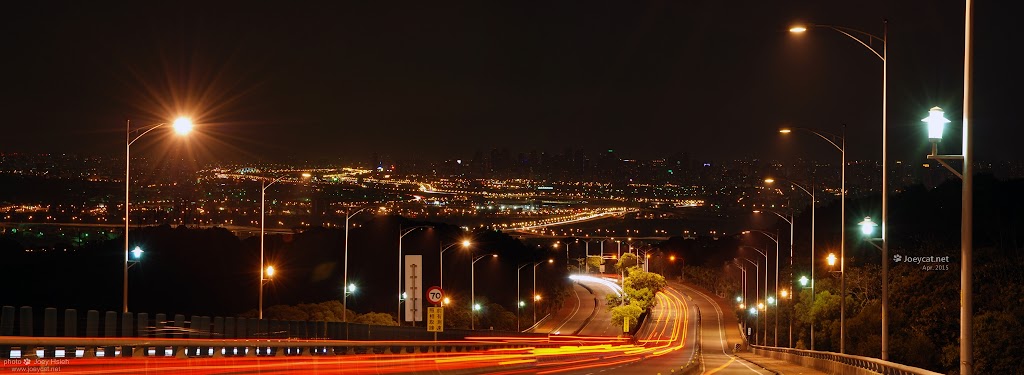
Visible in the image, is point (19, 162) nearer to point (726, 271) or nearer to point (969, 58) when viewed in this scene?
point (726, 271)

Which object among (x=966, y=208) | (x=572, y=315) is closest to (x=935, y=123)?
(x=966, y=208)

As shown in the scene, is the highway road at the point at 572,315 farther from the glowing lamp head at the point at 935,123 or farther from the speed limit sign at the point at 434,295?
the glowing lamp head at the point at 935,123

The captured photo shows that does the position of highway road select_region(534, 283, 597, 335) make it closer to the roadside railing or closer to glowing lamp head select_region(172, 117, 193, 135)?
the roadside railing

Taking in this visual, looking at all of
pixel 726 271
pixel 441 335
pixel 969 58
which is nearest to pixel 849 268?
pixel 441 335

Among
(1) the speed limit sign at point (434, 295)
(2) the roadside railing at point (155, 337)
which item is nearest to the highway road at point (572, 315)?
(1) the speed limit sign at point (434, 295)

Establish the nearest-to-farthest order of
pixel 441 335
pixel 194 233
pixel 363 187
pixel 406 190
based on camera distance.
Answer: pixel 441 335 < pixel 194 233 < pixel 363 187 < pixel 406 190

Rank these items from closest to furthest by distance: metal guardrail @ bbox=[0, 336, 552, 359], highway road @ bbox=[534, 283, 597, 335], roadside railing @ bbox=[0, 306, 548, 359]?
metal guardrail @ bbox=[0, 336, 552, 359] → roadside railing @ bbox=[0, 306, 548, 359] → highway road @ bbox=[534, 283, 597, 335]

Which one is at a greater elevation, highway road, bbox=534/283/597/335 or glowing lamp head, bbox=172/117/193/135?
glowing lamp head, bbox=172/117/193/135

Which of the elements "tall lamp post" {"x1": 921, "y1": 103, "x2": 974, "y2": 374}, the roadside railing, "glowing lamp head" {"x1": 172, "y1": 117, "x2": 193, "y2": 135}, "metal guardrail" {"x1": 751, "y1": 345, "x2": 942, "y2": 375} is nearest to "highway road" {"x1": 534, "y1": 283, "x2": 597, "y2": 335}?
"metal guardrail" {"x1": 751, "y1": 345, "x2": 942, "y2": 375}

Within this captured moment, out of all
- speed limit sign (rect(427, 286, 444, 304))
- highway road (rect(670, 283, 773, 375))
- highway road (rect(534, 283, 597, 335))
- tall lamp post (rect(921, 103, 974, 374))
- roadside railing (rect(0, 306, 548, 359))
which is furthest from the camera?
highway road (rect(534, 283, 597, 335))
